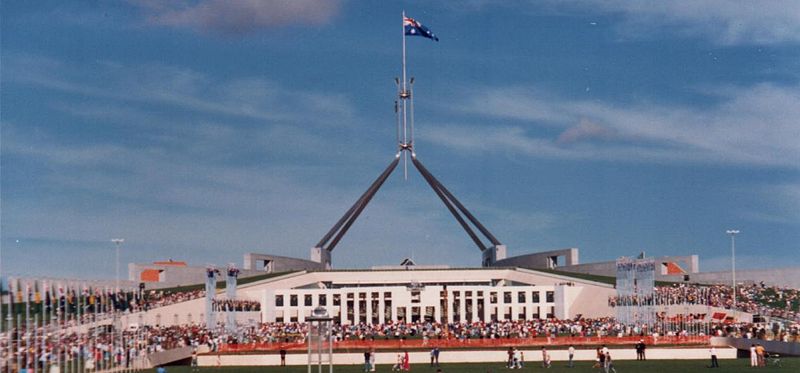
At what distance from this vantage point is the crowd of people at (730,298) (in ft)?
218

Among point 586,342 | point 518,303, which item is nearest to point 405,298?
point 518,303

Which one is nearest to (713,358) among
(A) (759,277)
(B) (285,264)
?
(A) (759,277)

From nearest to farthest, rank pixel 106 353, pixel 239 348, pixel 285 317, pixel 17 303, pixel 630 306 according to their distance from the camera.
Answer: pixel 17 303, pixel 106 353, pixel 239 348, pixel 630 306, pixel 285 317

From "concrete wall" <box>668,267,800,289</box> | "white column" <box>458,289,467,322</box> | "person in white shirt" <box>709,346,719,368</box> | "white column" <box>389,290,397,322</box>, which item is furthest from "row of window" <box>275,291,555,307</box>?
"person in white shirt" <box>709,346,719,368</box>

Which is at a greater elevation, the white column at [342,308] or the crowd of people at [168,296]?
the crowd of people at [168,296]

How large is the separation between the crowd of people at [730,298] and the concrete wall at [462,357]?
11.0 meters

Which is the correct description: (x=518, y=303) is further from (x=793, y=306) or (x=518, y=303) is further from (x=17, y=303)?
(x=17, y=303)

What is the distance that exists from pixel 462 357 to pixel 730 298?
2694cm

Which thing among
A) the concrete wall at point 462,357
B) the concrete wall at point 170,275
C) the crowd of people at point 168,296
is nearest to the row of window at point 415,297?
the crowd of people at point 168,296

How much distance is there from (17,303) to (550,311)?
183 ft

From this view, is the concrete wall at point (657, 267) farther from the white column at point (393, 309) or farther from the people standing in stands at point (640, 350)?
the people standing in stands at point (640, 350)

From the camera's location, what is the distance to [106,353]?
141ft

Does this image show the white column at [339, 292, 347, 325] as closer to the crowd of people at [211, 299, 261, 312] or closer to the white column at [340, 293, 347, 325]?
the white column at [340, 293, 347, 325]

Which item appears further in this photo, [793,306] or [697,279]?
[697,279]
